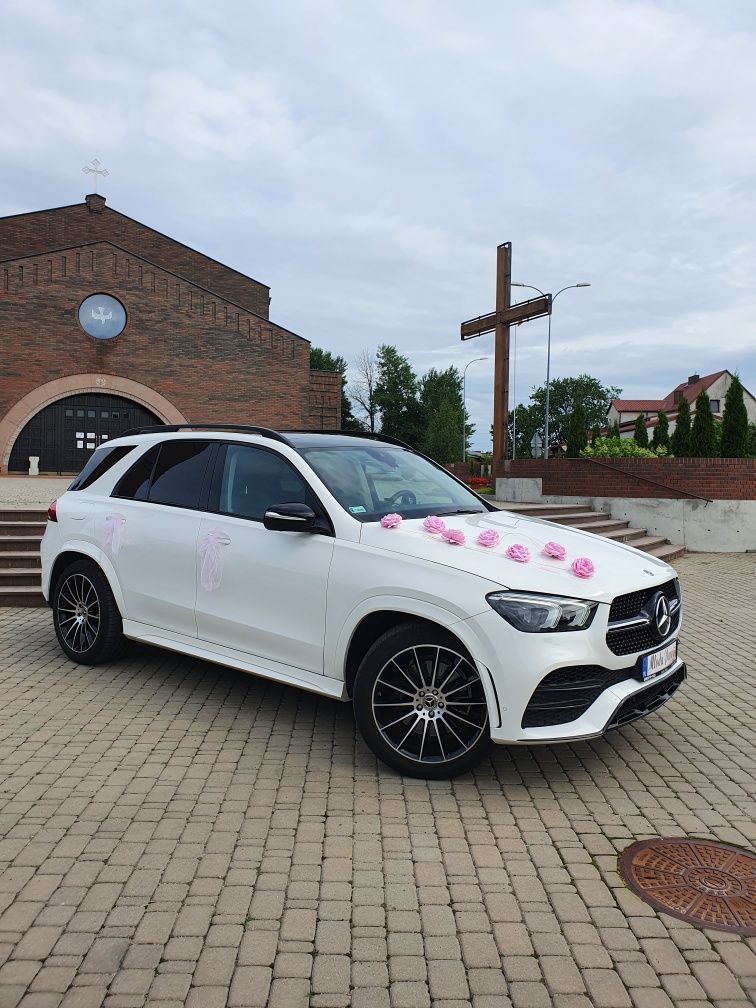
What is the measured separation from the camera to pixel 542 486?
17.9m

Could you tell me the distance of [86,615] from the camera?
6012 millimetres

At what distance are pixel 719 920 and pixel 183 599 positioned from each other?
3463mm

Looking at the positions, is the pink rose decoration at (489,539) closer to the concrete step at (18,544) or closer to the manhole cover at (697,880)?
the manhole cover at (697,880)

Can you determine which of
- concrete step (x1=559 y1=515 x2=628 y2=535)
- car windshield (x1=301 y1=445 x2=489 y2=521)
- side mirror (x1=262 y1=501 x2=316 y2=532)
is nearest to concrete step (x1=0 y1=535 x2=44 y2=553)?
car windshield (x1=301 y1=445 x2=489 y2=521)

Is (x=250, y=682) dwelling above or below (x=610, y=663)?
below

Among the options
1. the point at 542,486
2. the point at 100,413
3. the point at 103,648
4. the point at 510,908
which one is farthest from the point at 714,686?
the point at 100,413

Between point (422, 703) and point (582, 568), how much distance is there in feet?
3.40

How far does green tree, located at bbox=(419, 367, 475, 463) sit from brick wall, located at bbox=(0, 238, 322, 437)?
39081mm

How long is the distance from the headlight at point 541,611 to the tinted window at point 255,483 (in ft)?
4.58

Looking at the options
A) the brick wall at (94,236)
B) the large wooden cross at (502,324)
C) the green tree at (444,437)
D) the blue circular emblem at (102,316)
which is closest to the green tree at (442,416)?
the green tree at (444,437)

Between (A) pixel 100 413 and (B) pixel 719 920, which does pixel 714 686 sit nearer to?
(B) pixel 719 920

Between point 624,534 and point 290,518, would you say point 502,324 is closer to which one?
point 624,534

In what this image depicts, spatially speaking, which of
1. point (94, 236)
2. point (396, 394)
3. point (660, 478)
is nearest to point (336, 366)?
point (396, 394)

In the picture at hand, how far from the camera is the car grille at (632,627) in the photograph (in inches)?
153
